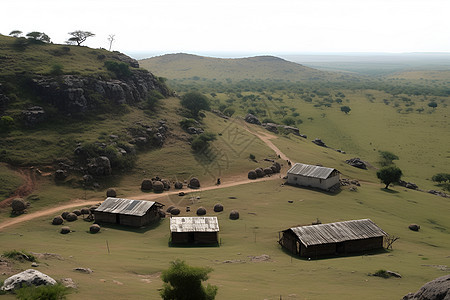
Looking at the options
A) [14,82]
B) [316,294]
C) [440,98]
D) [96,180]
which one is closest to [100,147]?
[96,180]

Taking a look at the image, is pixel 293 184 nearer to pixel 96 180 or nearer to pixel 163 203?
pixel 163 203

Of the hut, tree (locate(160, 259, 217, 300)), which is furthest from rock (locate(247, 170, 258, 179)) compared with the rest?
tree (locate(160, 259, 217, 300))

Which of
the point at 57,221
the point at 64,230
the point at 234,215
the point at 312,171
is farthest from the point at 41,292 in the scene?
the point at 312,171

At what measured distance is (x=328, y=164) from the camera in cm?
7638

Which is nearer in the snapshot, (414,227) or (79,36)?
(414,227)

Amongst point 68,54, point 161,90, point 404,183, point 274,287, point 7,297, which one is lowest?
point 404,183

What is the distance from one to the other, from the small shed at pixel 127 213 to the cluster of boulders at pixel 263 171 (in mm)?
23159

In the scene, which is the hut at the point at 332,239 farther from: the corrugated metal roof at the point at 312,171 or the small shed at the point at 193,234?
the corrugated metal roof at the point at 312,171

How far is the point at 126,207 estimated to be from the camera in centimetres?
4559

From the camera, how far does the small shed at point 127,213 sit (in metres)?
44.4

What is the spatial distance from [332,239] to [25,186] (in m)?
41.9

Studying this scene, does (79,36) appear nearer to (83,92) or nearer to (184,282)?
(83,92)

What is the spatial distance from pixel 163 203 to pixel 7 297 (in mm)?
Answer: 33960

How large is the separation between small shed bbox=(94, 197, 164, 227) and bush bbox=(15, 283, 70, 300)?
24.3 metres
